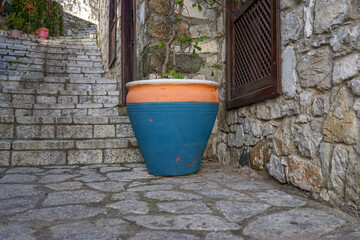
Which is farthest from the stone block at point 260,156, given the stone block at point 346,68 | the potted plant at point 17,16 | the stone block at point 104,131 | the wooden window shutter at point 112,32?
the potted plant at point 17,16

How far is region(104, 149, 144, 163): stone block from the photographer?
267 centimetres

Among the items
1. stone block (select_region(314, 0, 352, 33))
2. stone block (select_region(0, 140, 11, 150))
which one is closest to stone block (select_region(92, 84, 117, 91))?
stone block (select_region(0, 140, 11, 150))

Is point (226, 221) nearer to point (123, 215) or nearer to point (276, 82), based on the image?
point (123, 215)

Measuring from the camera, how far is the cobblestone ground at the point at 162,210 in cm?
107

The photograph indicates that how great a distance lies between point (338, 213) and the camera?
50.6 inches

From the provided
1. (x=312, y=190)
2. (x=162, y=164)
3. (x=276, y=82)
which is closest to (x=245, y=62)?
(x=276, y=82)

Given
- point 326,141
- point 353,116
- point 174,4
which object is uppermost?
point 174,4

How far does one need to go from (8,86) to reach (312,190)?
3.84 m

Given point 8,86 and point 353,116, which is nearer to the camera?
point 353,116

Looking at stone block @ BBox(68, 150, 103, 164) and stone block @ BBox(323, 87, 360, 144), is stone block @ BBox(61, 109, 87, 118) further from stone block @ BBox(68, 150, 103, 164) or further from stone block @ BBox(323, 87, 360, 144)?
stone block @ BBox(323, 87, 360, 144)

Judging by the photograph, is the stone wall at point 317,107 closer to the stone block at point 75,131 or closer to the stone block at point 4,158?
the stone block at point 75,131

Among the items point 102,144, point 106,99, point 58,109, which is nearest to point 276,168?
point 102,144

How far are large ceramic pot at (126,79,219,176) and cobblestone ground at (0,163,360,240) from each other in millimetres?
138

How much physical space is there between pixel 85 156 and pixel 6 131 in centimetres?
81
